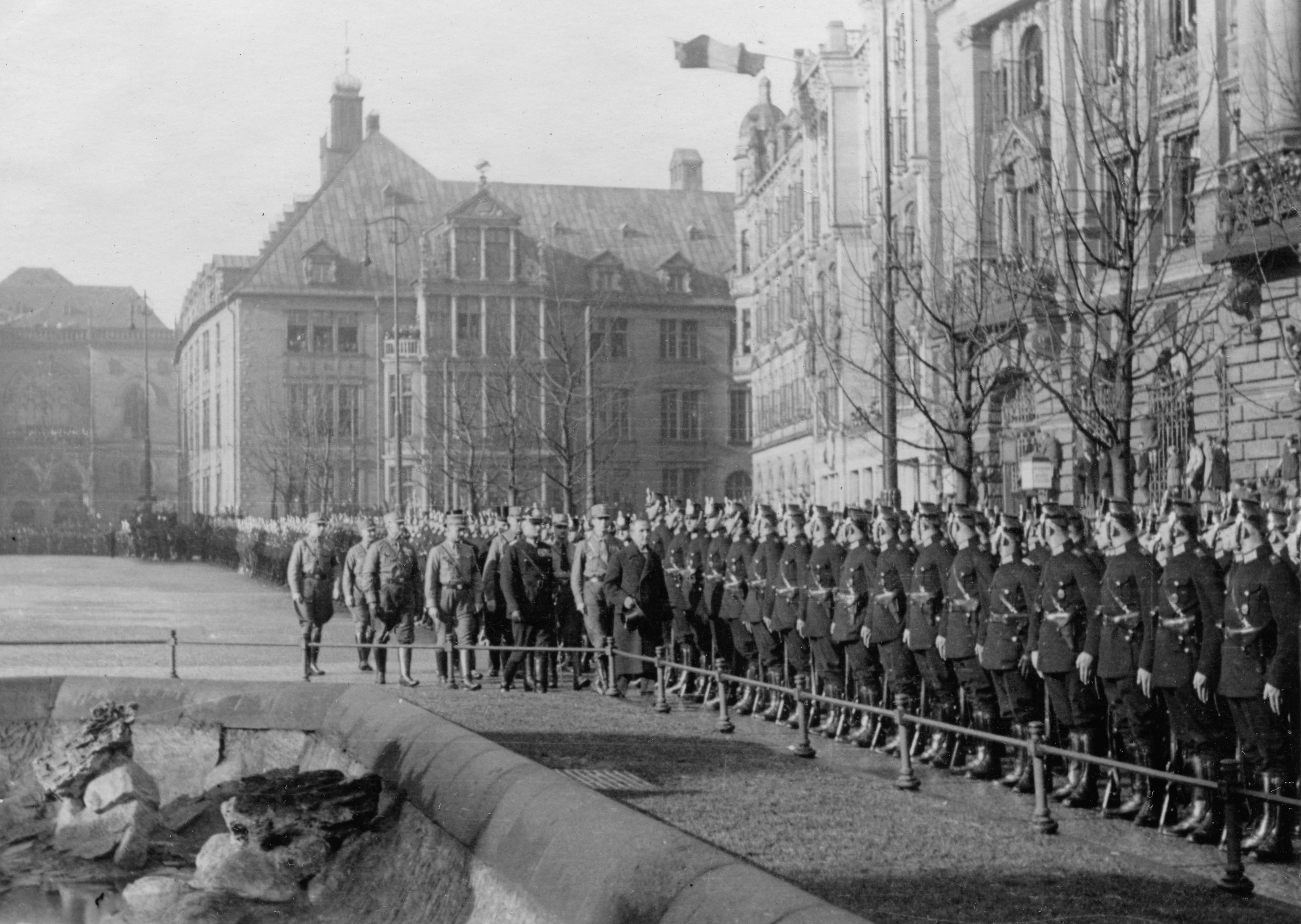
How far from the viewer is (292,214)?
3324 inches

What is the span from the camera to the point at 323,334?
8156 cm

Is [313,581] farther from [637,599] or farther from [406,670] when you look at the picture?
[637,599]

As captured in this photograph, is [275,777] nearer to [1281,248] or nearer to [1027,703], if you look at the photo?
[1027,703]

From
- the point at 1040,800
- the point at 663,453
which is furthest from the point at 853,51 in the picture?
the point at 1040,800

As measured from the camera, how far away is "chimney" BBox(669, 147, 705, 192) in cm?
9250

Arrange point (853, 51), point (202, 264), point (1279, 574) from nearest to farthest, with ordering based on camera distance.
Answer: point (1279, 574) → point (853, 51) → point (202, 264)

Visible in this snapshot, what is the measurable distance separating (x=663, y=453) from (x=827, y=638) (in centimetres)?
6797

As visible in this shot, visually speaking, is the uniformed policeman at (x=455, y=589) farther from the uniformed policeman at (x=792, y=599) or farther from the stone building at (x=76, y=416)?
the stone building at (x=76, y=416)

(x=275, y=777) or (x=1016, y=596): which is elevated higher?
(x=1016, y=596)

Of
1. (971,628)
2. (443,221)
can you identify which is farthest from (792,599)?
(443,221)

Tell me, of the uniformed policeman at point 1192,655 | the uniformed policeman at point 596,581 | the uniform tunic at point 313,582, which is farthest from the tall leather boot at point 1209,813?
the uniform tunic at point 313,582

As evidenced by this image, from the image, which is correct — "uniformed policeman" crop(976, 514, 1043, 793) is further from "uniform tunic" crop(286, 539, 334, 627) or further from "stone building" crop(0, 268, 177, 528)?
"stone building" crop(0, 268, 177, 528)

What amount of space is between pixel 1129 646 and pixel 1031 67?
85.8ft

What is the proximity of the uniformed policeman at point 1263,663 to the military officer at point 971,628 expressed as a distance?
302 centimetres
